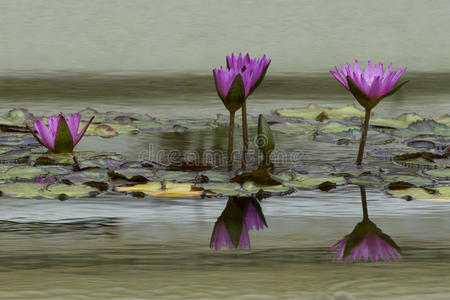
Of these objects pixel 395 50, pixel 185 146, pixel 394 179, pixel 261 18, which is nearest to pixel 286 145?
pixel 185 146

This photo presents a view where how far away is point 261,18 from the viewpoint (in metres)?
3.15

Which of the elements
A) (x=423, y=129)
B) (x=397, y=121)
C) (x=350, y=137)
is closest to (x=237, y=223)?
(x=350, y=137)

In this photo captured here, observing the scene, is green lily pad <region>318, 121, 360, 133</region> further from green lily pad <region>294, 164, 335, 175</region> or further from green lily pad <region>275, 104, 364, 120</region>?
green lily pad <region>294, 164, 335, 175</region>

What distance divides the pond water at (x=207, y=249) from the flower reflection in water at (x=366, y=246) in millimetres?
13

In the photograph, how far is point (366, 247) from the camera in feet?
3.14

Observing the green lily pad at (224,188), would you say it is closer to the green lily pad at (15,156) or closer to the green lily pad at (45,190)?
the green lily pad at (45,190)

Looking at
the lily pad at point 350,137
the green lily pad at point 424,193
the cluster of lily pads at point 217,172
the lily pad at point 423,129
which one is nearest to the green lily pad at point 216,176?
the cluster of lily pads at point 217,172

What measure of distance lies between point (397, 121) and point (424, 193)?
69cm

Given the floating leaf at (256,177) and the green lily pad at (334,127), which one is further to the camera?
the green lily pad at (334,127)

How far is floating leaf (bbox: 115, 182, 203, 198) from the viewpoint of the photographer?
1.21 metres

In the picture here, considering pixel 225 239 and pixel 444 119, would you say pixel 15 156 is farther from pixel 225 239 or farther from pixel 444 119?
pixel 444 119

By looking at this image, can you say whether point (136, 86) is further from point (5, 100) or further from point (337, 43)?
point (337, 43)

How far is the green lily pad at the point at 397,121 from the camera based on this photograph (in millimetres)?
1822

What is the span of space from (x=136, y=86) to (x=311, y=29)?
895 millimetres
